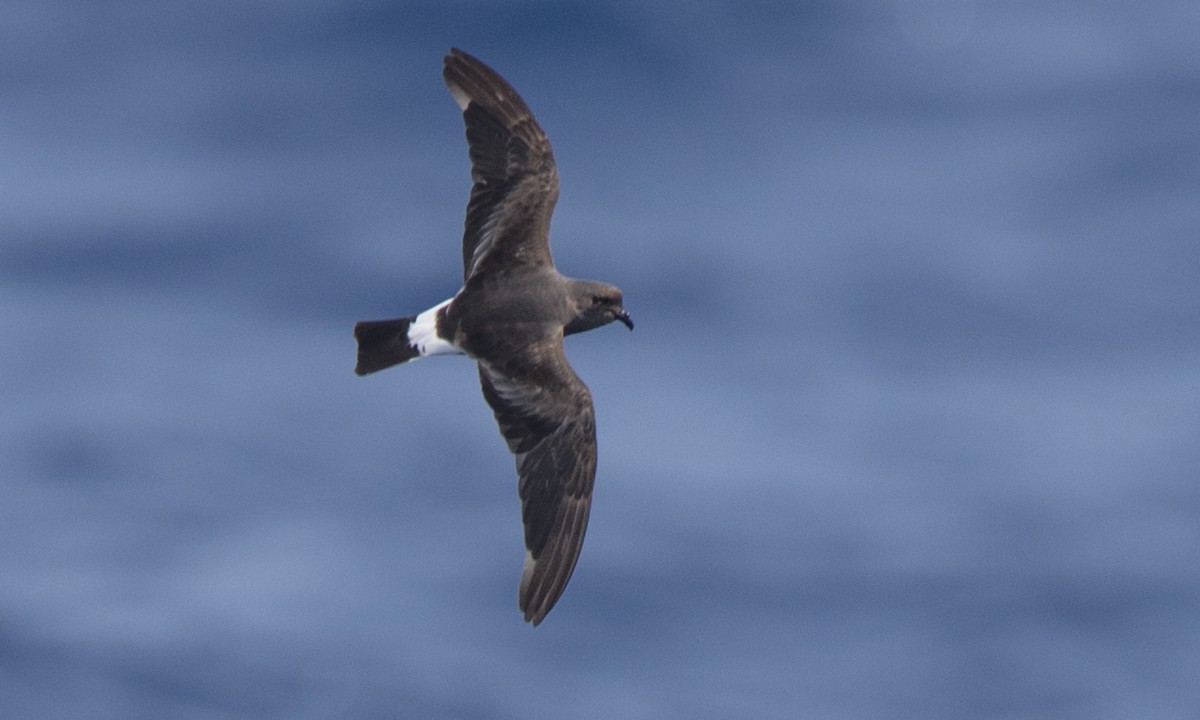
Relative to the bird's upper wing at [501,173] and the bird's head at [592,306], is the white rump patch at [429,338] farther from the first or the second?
the bird's head at [592,306]

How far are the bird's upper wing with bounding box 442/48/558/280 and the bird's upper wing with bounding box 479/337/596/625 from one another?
0.76m

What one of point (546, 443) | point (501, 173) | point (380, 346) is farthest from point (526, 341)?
point (501, 173)

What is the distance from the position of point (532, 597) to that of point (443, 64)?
390cm

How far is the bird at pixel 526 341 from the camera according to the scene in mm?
16109

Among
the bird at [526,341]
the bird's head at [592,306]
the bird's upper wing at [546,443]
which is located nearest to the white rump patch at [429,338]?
the bird at [526,341]

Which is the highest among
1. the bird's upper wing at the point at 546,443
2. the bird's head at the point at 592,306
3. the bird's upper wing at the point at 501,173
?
the bird's upper wing at the point at 501,173

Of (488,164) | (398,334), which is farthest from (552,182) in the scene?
(398,334)

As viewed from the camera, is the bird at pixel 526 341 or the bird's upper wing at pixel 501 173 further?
the bird's upper wing at pixel 501 173

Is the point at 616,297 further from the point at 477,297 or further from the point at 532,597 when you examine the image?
the point at 532,597

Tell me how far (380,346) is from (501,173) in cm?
153

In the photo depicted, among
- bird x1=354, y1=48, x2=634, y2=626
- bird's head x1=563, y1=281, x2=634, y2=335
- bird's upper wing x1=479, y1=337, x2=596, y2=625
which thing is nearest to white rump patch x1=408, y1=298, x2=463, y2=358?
bird x1=354, y1=48, x2=634, y2=626

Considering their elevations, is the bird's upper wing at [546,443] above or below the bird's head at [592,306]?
below

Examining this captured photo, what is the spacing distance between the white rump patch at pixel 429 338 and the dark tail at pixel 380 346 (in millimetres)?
46

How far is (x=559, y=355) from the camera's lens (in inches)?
642
